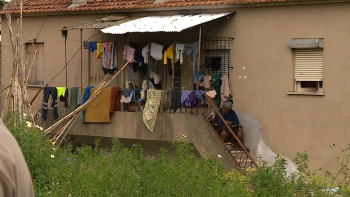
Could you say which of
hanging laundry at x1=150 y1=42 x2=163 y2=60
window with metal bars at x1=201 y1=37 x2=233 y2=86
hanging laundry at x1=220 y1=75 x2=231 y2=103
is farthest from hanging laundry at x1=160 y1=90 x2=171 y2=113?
hanging laundry at x1=220 y1=75 x2=231 y2=103

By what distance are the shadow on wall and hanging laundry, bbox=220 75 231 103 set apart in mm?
441

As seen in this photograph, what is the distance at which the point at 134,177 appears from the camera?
7383 mm

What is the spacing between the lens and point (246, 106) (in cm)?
1636

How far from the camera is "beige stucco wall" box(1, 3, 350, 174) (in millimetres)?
14750

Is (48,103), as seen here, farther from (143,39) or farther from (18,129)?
(18,129)

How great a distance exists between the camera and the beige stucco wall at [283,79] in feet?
48.4

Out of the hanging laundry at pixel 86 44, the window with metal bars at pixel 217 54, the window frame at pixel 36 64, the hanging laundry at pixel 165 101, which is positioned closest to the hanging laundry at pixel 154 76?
the hanging laundry at pixel 165 101

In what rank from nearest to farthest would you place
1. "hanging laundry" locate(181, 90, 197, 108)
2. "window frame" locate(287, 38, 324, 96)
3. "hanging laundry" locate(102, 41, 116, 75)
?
"window frame" locate(287, 38, 324, 96)
"hanging laundry" locate(181, 90, 197, 108)
"hanging laundry" locate(102, 41, 116, 75)

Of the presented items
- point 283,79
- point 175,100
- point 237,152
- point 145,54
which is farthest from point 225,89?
point 145,54

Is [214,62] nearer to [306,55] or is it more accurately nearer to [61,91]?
[306,55]

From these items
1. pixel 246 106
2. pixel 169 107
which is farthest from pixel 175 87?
pixel 246 106

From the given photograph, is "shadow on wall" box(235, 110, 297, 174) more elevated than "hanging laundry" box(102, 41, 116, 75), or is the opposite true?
"hanging laundry" box(102, 41, 116, 75)

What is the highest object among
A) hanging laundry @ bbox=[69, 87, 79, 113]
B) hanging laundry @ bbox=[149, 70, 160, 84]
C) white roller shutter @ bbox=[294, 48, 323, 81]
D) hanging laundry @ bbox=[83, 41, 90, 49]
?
hanging laundry @ bbox=[83, 41, 90, 49]

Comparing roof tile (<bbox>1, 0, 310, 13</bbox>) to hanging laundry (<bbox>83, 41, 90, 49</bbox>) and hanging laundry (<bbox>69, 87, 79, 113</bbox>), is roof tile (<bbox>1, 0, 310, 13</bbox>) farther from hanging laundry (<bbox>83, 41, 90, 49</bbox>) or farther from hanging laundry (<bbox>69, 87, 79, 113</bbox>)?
hanging laundry (<bbox>69, 87, 79, 113</bbox>)
